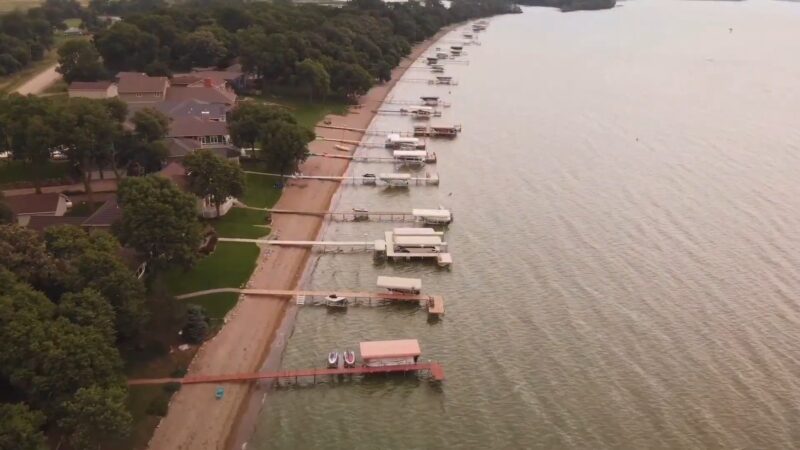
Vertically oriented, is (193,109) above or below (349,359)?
above

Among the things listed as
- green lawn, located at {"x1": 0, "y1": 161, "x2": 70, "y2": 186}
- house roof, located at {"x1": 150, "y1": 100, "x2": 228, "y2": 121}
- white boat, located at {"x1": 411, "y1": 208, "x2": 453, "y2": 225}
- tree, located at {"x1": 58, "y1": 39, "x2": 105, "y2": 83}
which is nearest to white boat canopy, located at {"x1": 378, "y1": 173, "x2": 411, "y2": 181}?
white boat, located at {"x1": 411, "y1": 208, "x2": 453, "y2": 225}

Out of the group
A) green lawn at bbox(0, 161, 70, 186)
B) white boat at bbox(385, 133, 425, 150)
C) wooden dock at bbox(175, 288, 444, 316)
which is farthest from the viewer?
white boat at bbox(385, 133, 425, 150)

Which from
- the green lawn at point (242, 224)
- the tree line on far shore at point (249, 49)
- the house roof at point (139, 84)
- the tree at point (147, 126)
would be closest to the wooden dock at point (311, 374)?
the green lawn at point (242, 224)

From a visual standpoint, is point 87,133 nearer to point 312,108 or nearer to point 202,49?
point 312,108

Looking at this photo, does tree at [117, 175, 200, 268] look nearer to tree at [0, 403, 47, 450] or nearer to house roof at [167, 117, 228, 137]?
tree at [0, 403, 47, 450]

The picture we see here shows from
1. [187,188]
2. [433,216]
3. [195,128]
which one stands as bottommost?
[433,216]

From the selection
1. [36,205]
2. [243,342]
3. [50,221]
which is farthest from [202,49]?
[243,342]

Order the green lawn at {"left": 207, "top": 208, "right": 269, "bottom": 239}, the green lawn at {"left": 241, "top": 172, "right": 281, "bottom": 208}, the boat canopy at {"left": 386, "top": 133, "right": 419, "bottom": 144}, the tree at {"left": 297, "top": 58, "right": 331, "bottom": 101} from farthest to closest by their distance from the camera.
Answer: the tree at {"left": 297, "top": 58, "right": 331, "bottom": 101} → the boat canopy at {"left": 386, "top": 133, "right": 419, "bottom": 144} → the green lawn at {"left": 241, "top": 172, "right": 281, "bottom": 208} → the green lawn at {"left": 207, "top": 208, "right": 269, "bottom": 239}

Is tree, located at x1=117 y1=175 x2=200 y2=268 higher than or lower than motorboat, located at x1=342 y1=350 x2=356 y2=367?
higher
